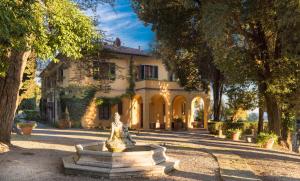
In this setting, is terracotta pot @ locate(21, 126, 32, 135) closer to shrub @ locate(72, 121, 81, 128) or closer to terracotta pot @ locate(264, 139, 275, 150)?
shrub @ locate(72, 121, 81, 128)

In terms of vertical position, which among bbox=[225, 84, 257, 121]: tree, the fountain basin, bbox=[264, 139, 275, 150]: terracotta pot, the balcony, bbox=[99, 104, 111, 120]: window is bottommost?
bbox=[264, 139, 275, 150]: terracotta pot

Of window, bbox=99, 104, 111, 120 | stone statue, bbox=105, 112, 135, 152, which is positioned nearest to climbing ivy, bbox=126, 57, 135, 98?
window, bbox=99, 104, 111, 120

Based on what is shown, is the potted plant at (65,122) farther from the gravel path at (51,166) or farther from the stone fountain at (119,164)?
the stone fountain at (119,164)

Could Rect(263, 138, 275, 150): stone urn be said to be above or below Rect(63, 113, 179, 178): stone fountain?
below

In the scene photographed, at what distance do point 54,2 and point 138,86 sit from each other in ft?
72.4

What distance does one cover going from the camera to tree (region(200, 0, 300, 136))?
16.1 metres

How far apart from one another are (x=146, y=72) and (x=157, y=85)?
10.5 feet

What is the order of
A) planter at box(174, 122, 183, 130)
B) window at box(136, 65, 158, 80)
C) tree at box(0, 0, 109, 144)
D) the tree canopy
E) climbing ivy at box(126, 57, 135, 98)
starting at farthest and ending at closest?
1. window at box(136, 65, 158, 80)
2. planter at box(174, 122, 183, 130)
3. climbing ivy at box(126, 57, 135, 98)
4. the tree canopy
5. tree at box(0, 0, 109, 144)

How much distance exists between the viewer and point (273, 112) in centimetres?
2031

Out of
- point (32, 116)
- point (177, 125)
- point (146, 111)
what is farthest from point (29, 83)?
point (32, 116)

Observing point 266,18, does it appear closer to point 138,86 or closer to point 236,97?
point 236,97

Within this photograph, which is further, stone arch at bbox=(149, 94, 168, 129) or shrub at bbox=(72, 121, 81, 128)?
stone arch at bbox=(149, 94, 168, 129)

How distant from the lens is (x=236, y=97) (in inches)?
1161

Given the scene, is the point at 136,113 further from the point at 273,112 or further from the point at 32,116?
the point at 273,112
